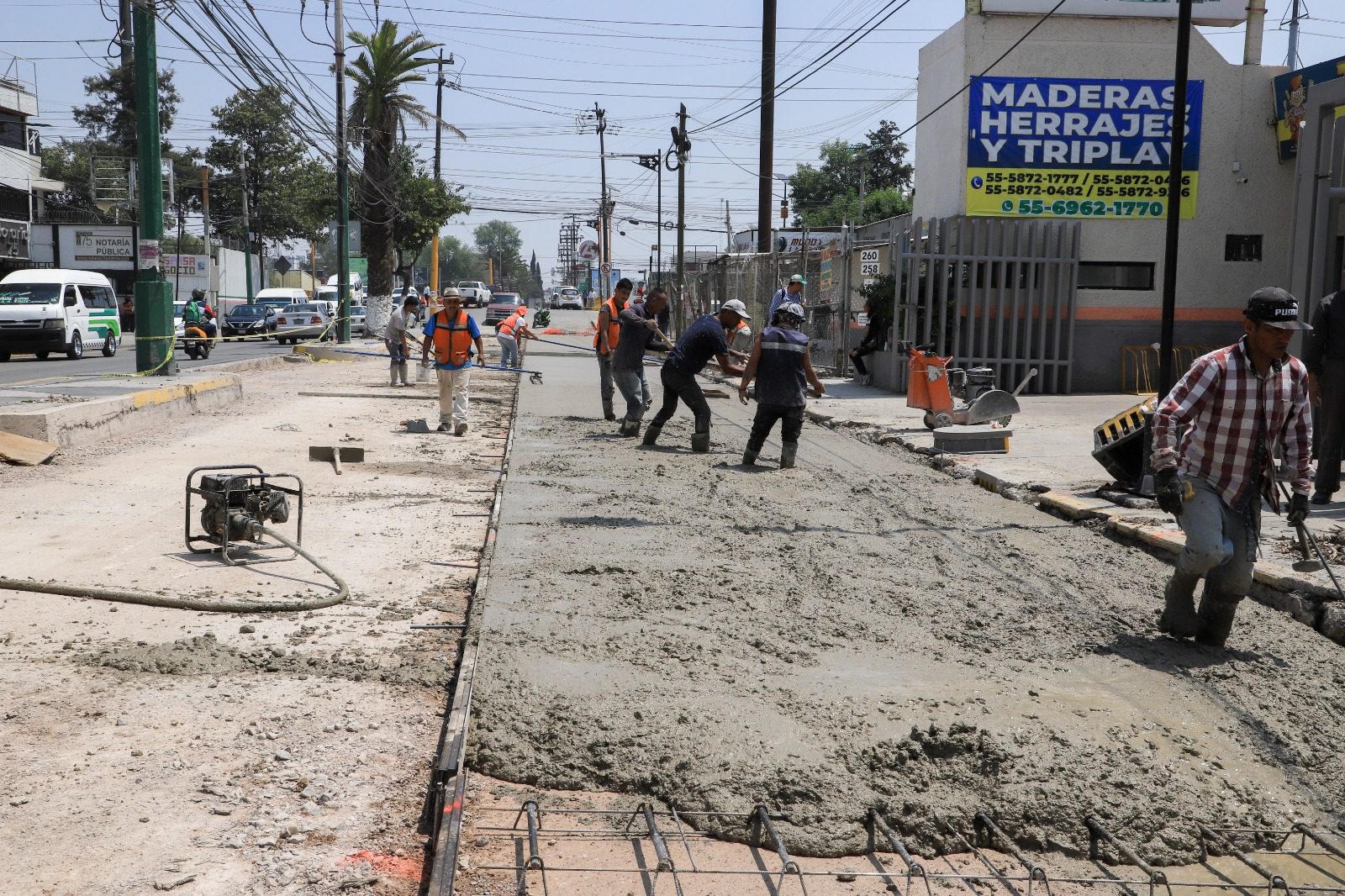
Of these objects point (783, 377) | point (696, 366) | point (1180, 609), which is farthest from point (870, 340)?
point (1180, 609)

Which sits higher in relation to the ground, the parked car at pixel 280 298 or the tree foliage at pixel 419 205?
the tree foliage at pixel 419 205

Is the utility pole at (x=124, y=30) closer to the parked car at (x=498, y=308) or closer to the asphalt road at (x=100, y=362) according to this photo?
the asphalt road at (x=100, y=362)

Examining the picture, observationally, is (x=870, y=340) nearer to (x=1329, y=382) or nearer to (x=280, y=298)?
(x=1329, y=382)

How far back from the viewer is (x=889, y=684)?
529cm

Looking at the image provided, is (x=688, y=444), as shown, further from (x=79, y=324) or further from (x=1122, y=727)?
(x=79, y=324)

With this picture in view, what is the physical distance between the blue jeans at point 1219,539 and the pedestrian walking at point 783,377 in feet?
20.0

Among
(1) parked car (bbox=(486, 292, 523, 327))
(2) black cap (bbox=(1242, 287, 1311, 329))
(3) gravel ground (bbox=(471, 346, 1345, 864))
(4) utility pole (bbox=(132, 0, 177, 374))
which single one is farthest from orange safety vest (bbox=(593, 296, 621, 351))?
(1) parked car (bbox=(486, 292, 523, 327))

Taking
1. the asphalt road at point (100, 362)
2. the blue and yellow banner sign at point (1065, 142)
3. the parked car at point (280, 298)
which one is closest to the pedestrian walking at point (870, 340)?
the blue and yellow banner sign at point (1065, 142)

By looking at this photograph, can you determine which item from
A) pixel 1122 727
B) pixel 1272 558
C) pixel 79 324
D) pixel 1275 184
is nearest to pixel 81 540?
pixel 1122 727

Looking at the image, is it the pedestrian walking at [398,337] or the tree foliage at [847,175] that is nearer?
the pedestrian walking at [398,337]

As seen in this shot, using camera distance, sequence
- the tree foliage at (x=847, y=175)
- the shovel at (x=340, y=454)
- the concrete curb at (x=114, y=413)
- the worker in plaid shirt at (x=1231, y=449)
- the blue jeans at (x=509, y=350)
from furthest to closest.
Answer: the tree foliage at (x=847, y=175), the blue jeans at (x=509, y=350), the shovel at (x=340, y=454), the concrete curb at (x=114, y=413), the worker in plaid shirt at (x=1231, y=449)

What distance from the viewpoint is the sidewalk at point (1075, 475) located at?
277 inches

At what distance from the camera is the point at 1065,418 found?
16750 mm

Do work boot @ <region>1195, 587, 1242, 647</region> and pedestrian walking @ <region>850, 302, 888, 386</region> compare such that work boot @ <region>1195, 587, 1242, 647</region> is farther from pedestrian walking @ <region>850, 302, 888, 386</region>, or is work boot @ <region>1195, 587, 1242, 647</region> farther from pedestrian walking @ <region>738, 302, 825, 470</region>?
pedestrian walking @ <region>850, 302, 888, 386</region>
